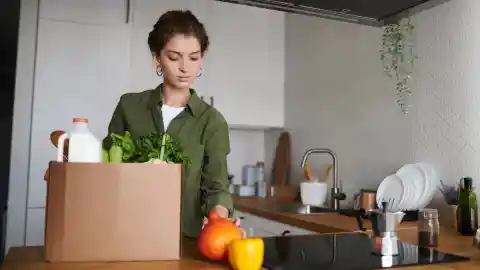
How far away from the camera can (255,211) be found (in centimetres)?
243

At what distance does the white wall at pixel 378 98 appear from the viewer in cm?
188

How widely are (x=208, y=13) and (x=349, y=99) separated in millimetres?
1115

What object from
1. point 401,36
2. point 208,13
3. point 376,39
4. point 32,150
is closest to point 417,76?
point 401,36

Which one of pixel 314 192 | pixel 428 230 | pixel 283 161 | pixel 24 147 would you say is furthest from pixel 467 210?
pixel 24 147

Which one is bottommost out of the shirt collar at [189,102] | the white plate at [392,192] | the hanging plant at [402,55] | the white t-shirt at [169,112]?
the white plate at [392,192]

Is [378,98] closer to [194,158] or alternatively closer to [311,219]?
[311,219]

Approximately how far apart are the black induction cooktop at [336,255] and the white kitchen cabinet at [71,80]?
163cm

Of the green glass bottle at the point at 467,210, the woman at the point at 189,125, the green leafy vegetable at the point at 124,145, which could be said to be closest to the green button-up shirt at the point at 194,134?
the woman at the point at 189,125

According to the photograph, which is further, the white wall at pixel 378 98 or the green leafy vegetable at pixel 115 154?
the white wall at pixel 378 98

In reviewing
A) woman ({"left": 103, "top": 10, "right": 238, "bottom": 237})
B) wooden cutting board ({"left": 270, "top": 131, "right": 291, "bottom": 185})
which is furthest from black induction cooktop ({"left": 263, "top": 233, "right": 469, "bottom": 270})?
wooden cutting board ({"left": 270, "top": 131, "right": 291, "bottom": 185})

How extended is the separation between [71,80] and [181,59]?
5.33 feet

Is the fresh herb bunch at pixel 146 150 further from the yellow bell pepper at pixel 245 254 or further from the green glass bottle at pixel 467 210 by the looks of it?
the green glass bottle at pixel 467 210

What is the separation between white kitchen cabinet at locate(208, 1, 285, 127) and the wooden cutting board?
0.12 m

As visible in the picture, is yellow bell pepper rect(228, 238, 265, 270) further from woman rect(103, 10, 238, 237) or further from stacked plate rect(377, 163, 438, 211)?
stacked plate rect(377, 163, 438, 211)
